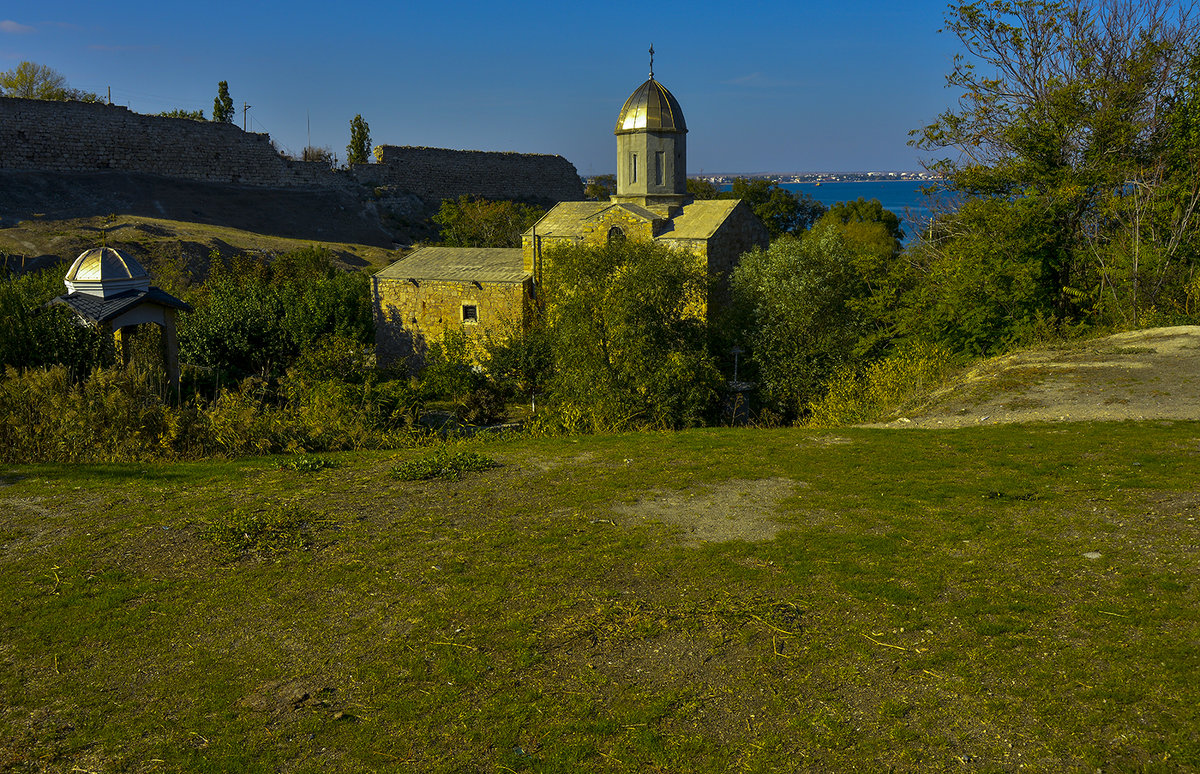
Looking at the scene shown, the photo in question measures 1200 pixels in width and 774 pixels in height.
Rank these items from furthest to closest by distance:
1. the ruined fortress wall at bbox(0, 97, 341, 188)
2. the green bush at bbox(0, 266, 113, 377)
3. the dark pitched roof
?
the ruined fortress wall at bbox(0, 97, 341, 188) < the dark pitched roof < the green bush at bbox(0, 266, 113, 377)

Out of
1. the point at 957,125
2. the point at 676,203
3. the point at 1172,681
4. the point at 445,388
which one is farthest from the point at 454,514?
the point at 676,203

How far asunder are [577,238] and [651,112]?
4.77 meters

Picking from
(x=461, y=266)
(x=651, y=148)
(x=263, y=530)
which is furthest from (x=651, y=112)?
(x=263, y=530)

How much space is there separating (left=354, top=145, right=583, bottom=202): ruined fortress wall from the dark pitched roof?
3669cm

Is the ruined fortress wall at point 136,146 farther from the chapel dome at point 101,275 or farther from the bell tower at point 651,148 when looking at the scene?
the bell tower at point 651,148

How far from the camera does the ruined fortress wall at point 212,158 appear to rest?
39.0 m

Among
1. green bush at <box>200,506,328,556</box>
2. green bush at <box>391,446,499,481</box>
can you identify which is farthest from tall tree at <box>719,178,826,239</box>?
green bush at <box>200,506,328,556</box>

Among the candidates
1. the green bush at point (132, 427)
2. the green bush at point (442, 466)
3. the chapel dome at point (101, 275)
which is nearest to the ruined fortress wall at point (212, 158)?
the chapel dome at point (101, 275)

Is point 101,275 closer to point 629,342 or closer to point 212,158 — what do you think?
point 629,342

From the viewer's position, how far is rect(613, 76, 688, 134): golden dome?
26.4 metres

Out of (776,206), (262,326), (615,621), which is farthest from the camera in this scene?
(776,206)

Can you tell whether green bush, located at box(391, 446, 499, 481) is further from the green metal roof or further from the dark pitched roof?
the green metal roof

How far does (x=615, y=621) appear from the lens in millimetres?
5684

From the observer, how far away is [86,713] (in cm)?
470
